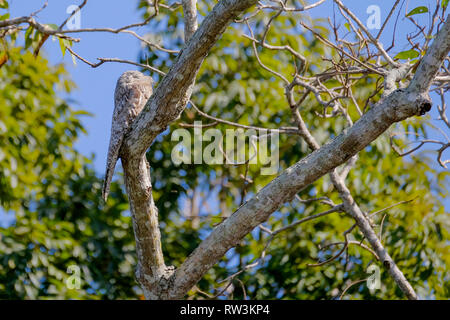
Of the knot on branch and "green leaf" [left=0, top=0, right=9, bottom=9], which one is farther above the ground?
"green leaf" [left=0, top=0, right=9, bottom=9]

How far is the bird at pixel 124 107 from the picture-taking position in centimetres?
287

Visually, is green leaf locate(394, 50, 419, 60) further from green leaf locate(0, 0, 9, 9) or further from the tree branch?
green leaf locate(0, 0, 9, 9)

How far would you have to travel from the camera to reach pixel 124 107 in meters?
3.10

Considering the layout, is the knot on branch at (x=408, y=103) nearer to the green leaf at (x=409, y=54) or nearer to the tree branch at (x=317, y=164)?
the tree branch at (x=317, y=164)

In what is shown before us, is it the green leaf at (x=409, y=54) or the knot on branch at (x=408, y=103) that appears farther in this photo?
the green leaf at (x=409, y=54)

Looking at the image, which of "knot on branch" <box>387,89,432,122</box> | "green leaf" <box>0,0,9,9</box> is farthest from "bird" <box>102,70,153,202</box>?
"knot on branch" <box>387,89,432,122</box>

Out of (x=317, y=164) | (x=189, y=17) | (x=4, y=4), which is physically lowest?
(x=317, y=164)

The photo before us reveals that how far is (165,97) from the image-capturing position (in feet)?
8.64

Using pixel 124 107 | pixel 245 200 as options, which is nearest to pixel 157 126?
pixel 124 107

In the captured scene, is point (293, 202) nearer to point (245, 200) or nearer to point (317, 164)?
point (245, 200)

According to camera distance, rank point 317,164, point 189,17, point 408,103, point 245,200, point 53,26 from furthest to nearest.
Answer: point 245,200 < point 189,17 < point 53,26 < point 317,164 < point 408,103

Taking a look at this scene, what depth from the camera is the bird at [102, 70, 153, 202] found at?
287cm

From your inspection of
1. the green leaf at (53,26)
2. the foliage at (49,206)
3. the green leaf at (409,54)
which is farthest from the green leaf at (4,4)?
the green leaf at (409,54)

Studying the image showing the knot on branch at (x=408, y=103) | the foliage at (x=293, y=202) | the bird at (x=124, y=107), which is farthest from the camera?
the foliage at (x=293, y=202)
